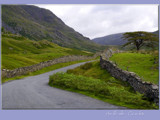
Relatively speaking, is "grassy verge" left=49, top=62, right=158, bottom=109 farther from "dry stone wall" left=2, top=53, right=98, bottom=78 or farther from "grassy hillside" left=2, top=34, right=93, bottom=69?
"grassy hillside" left=2, top=34, right=93, bottom=69

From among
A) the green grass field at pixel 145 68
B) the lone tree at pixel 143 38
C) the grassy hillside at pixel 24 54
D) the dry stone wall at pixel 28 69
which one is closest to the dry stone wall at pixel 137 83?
the green grass field at pixel 145 68

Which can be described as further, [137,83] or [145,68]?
[145,68]

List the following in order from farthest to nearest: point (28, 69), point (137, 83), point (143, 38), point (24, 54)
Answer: point (24, 54)
point (143, 38)
point (28, 69)
point (137, 83)

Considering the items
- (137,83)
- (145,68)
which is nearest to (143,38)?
(145,68)

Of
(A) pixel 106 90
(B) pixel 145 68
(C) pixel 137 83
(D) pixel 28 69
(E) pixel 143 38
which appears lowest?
(A) pixel 106 90

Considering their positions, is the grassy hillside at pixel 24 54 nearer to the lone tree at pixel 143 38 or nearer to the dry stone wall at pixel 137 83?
the dry stone wall at pixel 137 83

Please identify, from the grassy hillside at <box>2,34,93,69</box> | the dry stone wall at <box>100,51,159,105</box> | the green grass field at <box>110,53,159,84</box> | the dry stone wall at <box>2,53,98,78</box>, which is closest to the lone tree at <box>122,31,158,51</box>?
the dry stone wall at <box>2,53,98,78</box>

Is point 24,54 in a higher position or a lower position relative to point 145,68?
higher

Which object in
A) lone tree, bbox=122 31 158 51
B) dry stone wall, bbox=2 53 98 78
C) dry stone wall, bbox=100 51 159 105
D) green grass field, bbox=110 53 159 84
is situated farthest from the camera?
lone tree, bbox=122 31 158 51

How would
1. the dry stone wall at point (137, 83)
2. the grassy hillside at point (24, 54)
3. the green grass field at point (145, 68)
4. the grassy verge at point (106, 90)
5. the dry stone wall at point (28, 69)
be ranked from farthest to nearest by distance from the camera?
1. the grassy hillside at point (24, 54)
2. the dry stone wall at point (28, 69)
3. the green grass field at point (145, 68)
4. the grassy verge at point (106, 90)
5. the dry stone wall at point (137, 83)

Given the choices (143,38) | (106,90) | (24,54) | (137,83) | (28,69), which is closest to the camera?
(137,83)

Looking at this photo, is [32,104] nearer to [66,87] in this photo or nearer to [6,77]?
[66,87]

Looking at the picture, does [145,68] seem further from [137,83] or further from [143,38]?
[143,38]

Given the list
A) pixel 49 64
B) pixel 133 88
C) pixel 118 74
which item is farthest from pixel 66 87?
pixel 49 64
